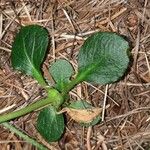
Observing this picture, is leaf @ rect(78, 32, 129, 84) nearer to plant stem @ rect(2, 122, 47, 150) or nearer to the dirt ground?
the dirt ground

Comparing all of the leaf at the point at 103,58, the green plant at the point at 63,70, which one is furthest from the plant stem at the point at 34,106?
the leaf at the point at 103,58

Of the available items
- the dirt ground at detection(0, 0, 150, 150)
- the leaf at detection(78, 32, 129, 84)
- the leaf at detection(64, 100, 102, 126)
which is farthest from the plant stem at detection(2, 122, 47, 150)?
the leaf at detection(78, 32, 129, 84)

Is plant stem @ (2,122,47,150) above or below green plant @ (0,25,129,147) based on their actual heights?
below

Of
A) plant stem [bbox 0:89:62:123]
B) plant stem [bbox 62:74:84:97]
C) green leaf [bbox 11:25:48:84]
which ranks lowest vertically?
plant stem [bbox 0:89:62:123]

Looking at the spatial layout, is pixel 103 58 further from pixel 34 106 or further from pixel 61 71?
pixel 34 106

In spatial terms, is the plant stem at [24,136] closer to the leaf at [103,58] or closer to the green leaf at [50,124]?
the green leaf at [50,124]

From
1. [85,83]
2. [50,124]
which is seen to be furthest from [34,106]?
[85,83]
